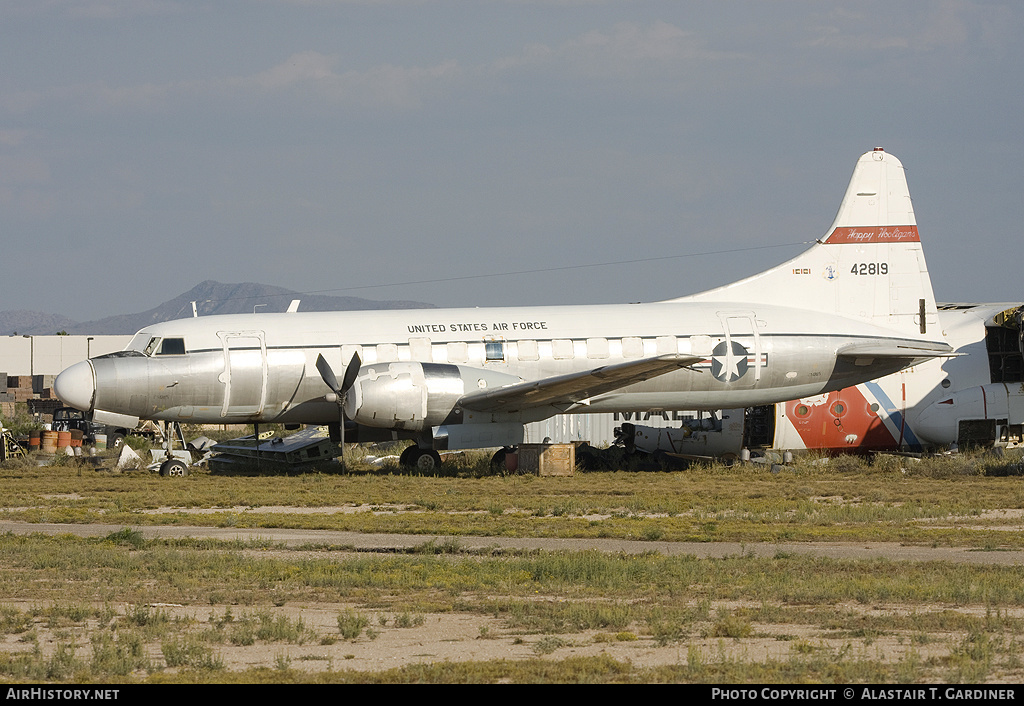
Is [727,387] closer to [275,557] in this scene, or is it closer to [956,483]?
[956,483]

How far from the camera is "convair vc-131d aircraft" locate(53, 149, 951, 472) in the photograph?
27.1m

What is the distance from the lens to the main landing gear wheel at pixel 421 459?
95.7ft

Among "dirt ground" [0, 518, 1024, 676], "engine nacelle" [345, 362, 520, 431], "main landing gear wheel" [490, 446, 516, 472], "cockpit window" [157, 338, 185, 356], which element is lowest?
"dirt ground" [0, 518, 1024, 676]

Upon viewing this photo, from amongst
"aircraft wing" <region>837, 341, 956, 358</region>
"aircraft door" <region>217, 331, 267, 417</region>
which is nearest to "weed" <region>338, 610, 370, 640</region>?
"aircraft door" <region>217, 331, 267, 417</region>

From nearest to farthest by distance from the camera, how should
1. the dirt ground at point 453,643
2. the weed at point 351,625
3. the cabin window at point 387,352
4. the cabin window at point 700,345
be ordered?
1. the dirt ground at point 453,643
2. the weed at point 351,625
3. the cabin window at point 387,352
4. the cabin window at point 700,345

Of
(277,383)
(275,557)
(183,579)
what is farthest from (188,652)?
(277,383)

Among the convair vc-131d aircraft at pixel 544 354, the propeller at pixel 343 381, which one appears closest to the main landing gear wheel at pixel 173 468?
the convair vc-131d aircraft at pixel 544 354

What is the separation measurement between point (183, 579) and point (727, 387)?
761 inches

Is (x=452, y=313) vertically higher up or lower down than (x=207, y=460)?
higher up

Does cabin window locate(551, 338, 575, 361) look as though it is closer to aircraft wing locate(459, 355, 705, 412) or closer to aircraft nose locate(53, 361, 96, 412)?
aircraft wing locate(459, 355, 705, 412)

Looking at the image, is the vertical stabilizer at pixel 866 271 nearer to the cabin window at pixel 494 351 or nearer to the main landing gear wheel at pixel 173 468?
the cabin window at pixel 494 351

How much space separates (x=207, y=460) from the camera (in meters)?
32.8

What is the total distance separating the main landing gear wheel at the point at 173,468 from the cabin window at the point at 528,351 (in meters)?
9.47

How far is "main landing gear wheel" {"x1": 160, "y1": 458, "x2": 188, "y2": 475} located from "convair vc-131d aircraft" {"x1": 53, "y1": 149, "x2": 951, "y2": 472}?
1765 mm
